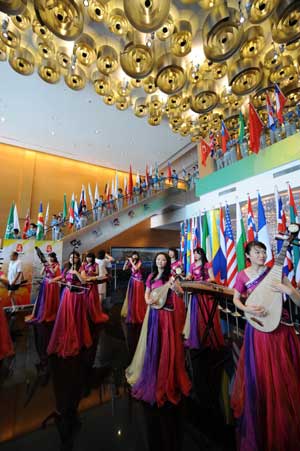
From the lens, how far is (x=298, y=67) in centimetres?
472

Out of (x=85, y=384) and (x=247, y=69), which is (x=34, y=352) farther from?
(x=247, y=69)

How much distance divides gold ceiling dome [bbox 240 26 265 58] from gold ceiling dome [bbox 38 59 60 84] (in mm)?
4249

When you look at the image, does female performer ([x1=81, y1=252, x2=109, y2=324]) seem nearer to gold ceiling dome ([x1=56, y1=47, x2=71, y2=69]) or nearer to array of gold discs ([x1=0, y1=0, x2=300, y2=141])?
array of gold discs ([x1=0, y1=0, x2=300, y2=141])

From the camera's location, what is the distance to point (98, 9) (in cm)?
344

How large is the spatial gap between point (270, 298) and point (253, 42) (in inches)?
207

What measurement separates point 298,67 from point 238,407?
6.97 meters

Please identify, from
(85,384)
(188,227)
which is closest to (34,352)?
(85,384)

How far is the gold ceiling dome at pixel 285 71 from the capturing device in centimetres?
447

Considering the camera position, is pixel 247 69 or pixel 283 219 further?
pixel 283 219

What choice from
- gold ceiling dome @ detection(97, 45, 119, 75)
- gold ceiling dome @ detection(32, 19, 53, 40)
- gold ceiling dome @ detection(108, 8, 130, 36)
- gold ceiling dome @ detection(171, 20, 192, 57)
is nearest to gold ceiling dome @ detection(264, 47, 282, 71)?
gold ceiling dome @ detection(171, 20, 192, 57)

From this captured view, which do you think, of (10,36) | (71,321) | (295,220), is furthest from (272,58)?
(71,321)

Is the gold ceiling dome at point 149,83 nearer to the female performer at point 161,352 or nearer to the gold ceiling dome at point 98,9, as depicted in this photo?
the gold ceiling dome at point 98,9

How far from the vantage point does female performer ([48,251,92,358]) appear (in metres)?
3.11

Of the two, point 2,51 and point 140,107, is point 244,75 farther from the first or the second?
point 2,51
